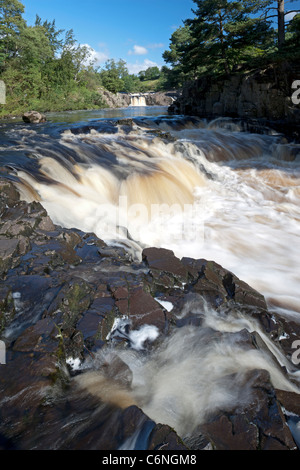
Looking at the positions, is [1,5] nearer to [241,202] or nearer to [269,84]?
[269,84]

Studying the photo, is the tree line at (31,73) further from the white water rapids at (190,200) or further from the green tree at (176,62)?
the white water rapids at (190,200)

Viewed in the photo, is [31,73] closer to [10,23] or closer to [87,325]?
[10,23]

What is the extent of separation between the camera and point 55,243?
296 cm

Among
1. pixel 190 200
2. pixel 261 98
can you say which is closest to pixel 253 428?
pixel 190 200

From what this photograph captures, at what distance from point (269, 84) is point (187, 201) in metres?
9.99

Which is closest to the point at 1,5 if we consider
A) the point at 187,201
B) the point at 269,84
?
the point at 269,84

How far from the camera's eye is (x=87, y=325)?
199 cm

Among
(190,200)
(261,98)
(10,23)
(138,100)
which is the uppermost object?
(10,23)

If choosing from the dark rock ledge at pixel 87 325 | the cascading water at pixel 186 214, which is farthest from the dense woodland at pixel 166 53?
the dark rock ledge at pixel 87 325

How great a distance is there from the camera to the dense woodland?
15164 mm

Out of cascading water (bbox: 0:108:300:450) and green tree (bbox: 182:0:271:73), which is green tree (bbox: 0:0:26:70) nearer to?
green tree (bbox: 182:0:271:73)

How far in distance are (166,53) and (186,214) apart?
1677 inches

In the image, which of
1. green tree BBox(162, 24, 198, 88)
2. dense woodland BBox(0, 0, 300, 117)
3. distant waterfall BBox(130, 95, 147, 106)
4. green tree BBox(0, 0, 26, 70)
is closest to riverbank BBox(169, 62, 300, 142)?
dense woodland BBox(0, 0, 300, 117)

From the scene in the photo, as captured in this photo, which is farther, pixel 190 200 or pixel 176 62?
pixel 176 62
